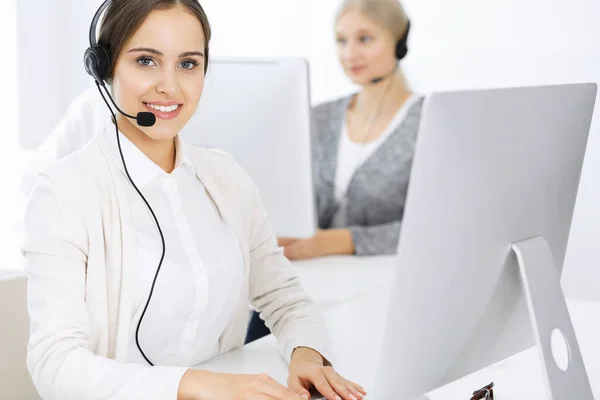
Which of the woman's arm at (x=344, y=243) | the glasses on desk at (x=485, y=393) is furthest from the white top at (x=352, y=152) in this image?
the glasses on desk at (x=485, y=393)

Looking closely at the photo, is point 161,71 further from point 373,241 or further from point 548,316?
point 373,241

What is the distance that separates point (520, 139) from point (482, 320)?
0.76 ft

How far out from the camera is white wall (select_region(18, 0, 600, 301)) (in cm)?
326

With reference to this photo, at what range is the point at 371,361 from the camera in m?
1.33

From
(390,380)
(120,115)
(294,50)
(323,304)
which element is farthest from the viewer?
(294,50)

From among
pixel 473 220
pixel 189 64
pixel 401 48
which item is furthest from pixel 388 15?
pixel 473 220

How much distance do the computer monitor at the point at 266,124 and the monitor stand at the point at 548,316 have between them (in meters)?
0.94

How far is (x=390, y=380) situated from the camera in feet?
2.96

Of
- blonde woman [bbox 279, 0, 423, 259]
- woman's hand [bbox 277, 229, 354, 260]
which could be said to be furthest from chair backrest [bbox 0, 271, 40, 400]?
blonde woman [bbox 279, 0, 423, 259]

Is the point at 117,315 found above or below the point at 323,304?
above

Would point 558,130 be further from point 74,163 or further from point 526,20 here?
point 526,20

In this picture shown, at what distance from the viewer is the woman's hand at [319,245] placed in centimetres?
218

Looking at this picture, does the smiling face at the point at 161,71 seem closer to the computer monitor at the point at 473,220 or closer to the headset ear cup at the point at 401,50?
the computer monitor at the point at 473,220

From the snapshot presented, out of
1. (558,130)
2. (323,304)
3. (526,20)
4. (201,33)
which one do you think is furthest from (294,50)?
(558,130)
